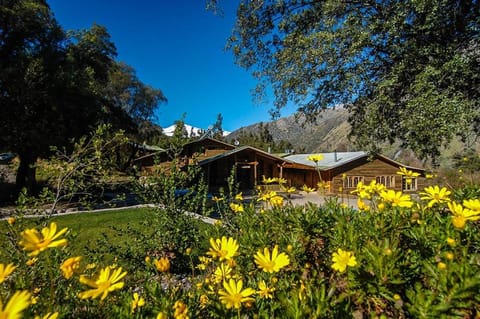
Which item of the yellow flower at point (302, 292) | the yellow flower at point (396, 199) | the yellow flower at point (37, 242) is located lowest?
→ the yellow flower at point (302, 292)

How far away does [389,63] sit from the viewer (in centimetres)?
656

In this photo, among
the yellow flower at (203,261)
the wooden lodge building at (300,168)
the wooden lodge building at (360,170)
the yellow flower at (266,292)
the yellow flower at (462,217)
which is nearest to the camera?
the yellow flower at (462,217)

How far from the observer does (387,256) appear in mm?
1019

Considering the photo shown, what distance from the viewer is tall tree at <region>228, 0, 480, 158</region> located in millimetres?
5242

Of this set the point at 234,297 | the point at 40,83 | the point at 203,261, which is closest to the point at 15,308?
the point at 234,297

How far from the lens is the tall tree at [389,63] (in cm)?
524

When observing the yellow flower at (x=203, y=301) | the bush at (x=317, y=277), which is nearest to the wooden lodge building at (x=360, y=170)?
the bush at (x=317, y=277)

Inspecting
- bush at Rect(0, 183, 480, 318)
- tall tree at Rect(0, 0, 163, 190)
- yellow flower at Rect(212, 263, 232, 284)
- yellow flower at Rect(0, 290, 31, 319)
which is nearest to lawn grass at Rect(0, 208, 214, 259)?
tall tree at Rect(0, 0, 163, 190)

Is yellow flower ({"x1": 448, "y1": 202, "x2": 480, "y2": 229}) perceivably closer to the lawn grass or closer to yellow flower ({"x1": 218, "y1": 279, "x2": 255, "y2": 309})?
yellow flower ({"x1": 218, "y1": 279, "x2": 255, "y2": 309})

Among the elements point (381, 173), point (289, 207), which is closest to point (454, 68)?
point (289, 207)

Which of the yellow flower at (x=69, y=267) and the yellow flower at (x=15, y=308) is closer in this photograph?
the yellow flower at (x=15, y=308)

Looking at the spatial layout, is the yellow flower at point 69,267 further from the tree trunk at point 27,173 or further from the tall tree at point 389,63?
the tree trunk at point 27,173

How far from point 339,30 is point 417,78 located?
6.35 feet

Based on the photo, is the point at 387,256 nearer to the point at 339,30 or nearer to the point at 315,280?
the point at 315,280
